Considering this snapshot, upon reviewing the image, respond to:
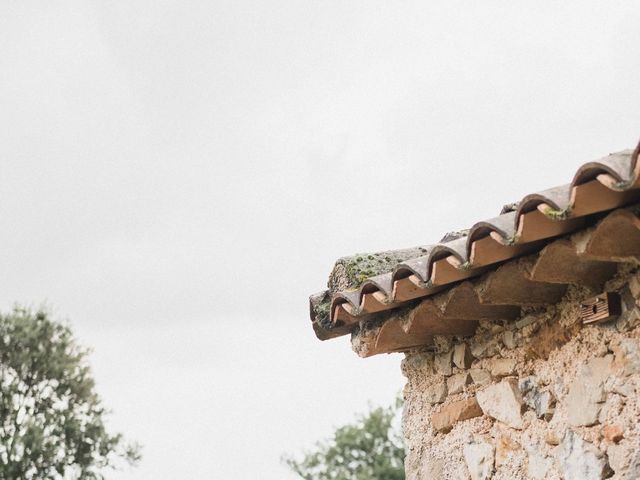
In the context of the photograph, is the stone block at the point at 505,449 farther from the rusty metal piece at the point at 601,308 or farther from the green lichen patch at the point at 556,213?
the green lichen patch at the point at 556,213

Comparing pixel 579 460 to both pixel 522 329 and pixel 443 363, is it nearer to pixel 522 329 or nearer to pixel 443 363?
pixel 522 329

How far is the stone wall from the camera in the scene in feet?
8.64

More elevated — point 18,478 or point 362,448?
point 362,448

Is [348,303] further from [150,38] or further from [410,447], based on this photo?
[150,38]

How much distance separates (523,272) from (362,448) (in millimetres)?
20056

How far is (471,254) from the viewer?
259 centimetres

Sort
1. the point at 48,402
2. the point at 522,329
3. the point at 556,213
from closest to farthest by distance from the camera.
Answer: the point at 556,213, the point at 522,329, the point at 48,402

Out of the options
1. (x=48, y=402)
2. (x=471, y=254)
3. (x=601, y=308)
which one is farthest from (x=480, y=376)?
(x=48, y=402)

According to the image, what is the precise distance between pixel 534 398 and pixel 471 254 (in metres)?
0.71

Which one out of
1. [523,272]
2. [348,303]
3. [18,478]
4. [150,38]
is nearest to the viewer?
[523,272]

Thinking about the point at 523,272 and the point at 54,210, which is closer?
the point at 523,272

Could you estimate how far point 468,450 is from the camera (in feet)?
11.1

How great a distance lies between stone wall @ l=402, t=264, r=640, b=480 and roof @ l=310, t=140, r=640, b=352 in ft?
0.84

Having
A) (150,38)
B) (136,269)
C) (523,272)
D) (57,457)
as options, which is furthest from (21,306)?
(523,272)
